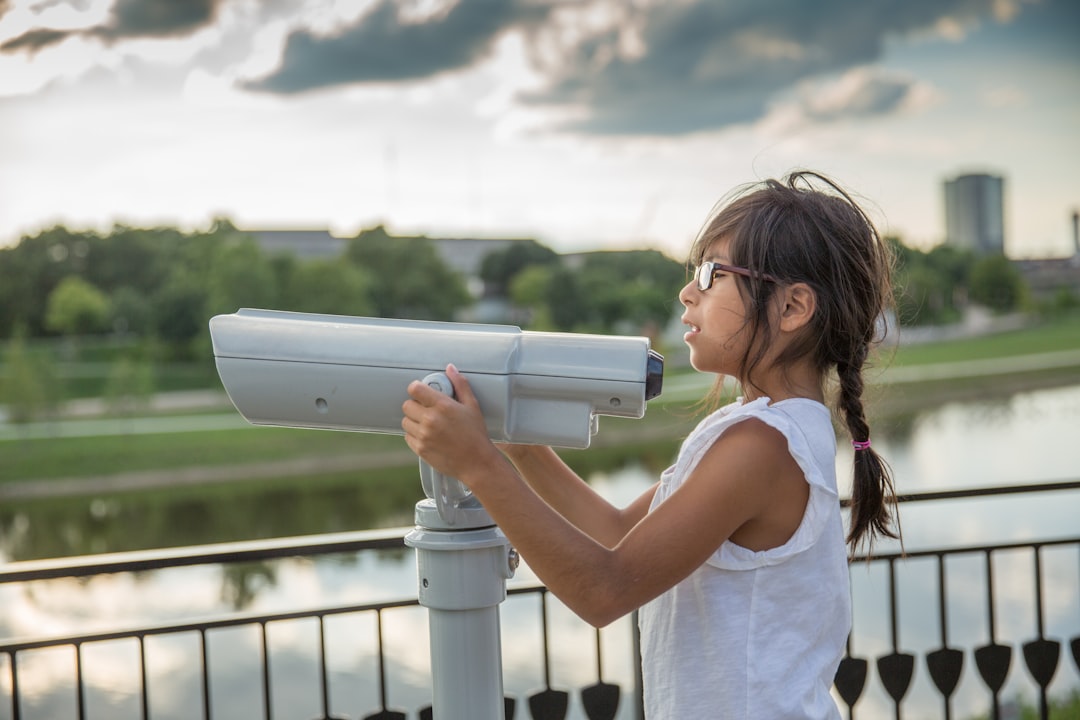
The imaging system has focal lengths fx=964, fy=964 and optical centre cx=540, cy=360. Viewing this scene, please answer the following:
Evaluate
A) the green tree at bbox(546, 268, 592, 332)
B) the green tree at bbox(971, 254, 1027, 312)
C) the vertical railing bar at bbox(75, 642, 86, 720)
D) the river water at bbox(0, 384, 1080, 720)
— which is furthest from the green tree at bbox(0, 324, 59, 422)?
the green tree at bbox(971, 254, 1027, 312)

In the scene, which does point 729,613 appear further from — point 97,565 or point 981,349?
point 981,349

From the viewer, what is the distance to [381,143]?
45.5 metres

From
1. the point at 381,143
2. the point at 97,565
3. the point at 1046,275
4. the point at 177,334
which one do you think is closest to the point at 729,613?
the point at 97,565

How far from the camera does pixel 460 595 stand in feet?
2.98

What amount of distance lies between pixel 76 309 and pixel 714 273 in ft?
124

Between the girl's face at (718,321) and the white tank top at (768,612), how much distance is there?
0.19 ft

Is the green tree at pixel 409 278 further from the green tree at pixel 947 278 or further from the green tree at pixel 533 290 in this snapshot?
the green tree at pixel 947 278

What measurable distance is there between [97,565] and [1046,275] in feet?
142

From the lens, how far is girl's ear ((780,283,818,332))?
3.17ft

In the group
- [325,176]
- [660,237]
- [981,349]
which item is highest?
[325,176]

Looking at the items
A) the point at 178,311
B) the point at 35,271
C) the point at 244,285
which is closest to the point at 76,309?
the point at 178,311

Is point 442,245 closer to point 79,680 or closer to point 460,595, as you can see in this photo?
point 79,680

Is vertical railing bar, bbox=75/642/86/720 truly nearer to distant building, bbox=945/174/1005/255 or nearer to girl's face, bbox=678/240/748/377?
girl's face, bbox=678/240/748/377

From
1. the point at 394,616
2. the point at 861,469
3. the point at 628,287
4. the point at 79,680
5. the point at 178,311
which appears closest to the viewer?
the point at 861,469
